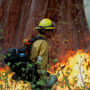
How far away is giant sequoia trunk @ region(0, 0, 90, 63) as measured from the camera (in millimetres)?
8555

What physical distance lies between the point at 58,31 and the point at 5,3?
2578 millimetres

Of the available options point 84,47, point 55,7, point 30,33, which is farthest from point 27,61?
point 84,47

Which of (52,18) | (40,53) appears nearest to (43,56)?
(40,53)

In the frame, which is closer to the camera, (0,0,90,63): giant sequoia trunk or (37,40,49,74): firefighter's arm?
(37,40,49,74): firefighter's arm

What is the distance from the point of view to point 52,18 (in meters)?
8.71

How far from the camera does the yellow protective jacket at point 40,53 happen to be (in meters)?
4.58

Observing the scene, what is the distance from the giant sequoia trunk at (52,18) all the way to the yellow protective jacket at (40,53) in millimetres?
3808

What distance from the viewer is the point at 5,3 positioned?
9.34m

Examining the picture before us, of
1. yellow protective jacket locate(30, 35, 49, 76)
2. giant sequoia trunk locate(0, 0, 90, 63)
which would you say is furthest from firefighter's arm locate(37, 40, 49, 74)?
giant sequoia trunk locate(0, 0, 90, 63)

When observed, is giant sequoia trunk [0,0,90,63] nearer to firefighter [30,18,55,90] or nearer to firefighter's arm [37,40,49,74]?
firefighter [30,18,55,90]

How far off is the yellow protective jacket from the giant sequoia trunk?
150 inches

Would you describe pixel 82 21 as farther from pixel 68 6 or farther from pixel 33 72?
pixel 33 72

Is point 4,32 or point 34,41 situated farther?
point 4,32

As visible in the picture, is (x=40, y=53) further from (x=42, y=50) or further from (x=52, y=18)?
(x=52, y=18)
